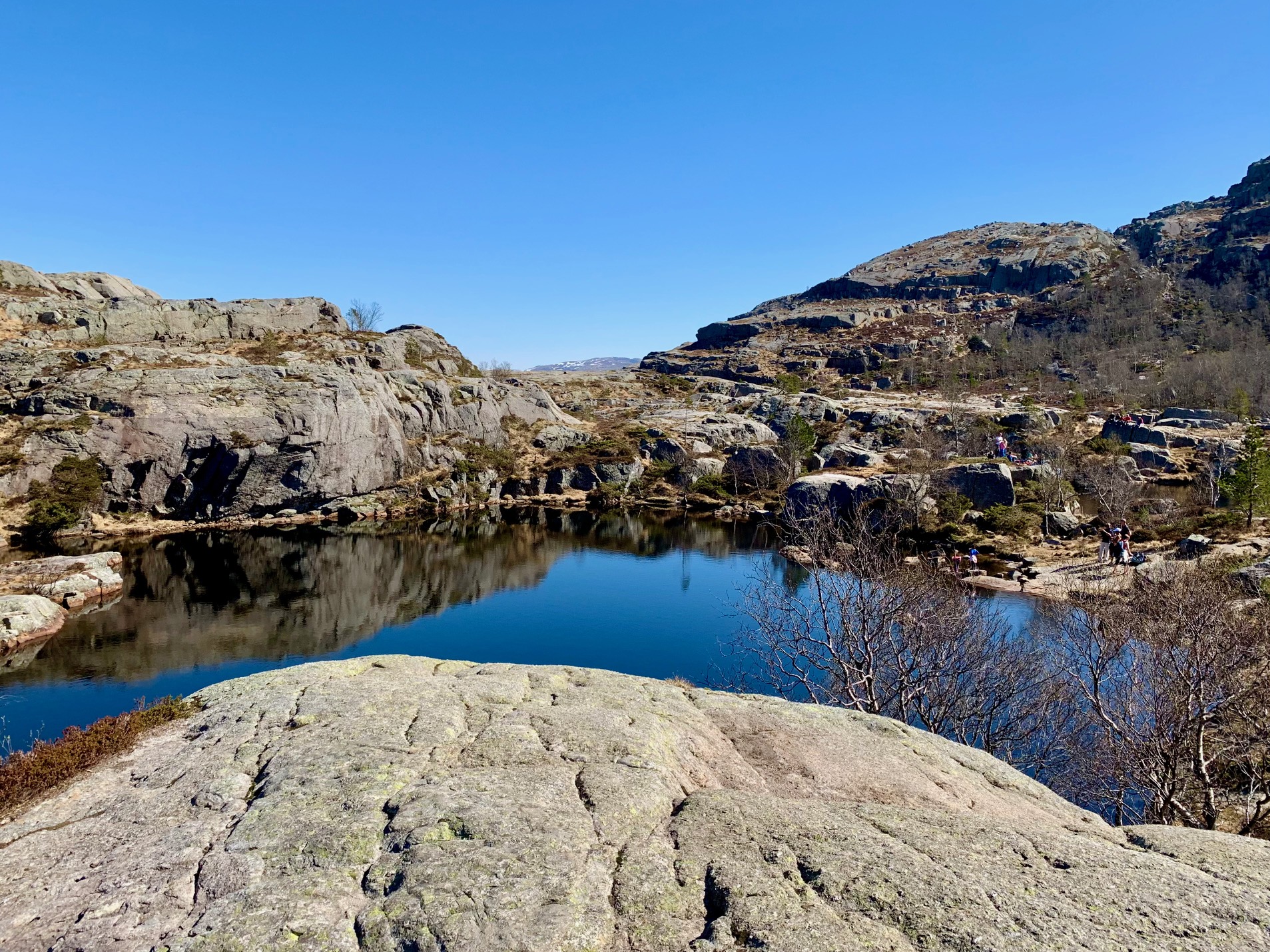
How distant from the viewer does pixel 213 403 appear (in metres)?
75.3

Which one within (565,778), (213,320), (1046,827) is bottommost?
(1046,827)

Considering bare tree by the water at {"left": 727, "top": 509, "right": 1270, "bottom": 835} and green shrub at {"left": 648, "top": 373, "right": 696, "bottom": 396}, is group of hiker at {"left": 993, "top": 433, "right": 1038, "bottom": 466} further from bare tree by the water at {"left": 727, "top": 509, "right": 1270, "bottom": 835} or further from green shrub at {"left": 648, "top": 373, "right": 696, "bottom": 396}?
green shrub at {"left": 648, "top": 373, "right": 696, "bottom": 396}

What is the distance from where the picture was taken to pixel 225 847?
25.5 ft

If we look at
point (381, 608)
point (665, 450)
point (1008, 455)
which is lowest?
point (381, 608)

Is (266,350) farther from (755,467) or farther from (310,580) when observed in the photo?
(755,467)

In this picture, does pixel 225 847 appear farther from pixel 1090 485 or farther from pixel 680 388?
pixel 680 388

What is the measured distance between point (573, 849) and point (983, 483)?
220ft

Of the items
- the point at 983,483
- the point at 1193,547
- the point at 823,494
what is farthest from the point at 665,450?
the point at 1193,547

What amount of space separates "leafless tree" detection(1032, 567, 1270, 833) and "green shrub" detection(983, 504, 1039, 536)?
113ft

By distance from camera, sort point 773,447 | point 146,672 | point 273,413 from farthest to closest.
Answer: point 773,447
point 273,413
point 146,672

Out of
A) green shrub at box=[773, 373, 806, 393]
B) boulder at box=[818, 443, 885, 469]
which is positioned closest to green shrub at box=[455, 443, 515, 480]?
boulder at box=[818, 443, 885, 469]

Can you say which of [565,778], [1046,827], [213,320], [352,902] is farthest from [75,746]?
[213,320]

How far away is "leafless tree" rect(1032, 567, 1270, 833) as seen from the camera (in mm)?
15695

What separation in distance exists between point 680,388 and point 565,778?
164 meters
